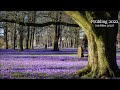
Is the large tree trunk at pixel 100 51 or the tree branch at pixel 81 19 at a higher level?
the tree branch at pixel 81 19

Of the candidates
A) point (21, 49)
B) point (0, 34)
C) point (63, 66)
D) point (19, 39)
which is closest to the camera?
point (0, 34)

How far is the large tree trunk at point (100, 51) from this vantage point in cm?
1188

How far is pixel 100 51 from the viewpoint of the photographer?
1229cm

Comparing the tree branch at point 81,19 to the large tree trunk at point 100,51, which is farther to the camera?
the tree branch at point 81,19

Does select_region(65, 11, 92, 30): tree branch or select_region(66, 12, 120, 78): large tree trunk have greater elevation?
select_region(65, 11, 92, 30): tree branch

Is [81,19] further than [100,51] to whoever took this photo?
Yes

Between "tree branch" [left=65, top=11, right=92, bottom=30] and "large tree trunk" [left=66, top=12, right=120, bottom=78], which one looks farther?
"tree branch" [left=65, top=11, right=92, bottom=30]

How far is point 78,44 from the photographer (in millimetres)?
13656

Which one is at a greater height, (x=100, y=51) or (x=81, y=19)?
(x=81, y=19)

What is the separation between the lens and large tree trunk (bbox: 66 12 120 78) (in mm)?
11875
